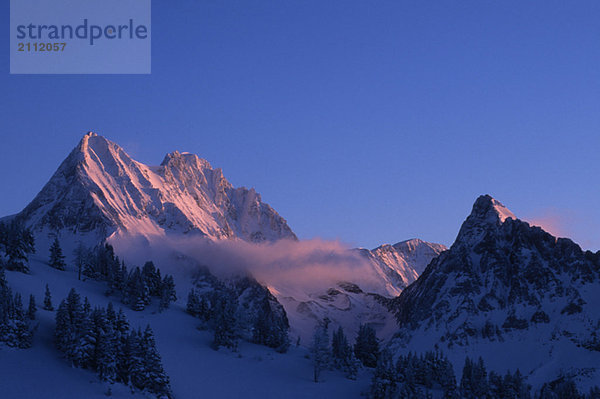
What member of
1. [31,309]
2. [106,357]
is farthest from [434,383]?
[31,309]

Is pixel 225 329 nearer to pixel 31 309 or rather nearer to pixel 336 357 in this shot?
pixel 336 357

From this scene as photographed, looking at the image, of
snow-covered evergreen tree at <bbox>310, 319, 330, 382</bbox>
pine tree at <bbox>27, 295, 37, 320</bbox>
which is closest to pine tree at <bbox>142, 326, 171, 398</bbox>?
pine tree at <bbox>27, 295, 37, 320</bbox>

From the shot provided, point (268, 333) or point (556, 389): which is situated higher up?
point (268, 333)

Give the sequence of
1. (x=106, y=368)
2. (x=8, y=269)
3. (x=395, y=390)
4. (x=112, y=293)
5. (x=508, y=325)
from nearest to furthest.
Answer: (x=106, y=368)
(x=395, y=390)
(x=8, y=269)
(x=112, y=293)
(x=508, y=325)

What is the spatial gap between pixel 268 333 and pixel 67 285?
4577 cm

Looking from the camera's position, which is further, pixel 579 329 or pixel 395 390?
pixel 579 329

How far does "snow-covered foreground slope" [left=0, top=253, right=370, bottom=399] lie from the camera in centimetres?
10150

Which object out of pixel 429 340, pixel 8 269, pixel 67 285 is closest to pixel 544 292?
pixel 429 340

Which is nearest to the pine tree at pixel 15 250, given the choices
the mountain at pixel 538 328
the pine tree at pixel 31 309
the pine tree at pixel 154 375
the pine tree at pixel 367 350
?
the pine tree at pixel 31 309

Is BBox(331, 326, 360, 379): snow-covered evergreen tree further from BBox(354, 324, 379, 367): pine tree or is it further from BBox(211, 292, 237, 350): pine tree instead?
BBox(211, 292, 237, 350): pine tree

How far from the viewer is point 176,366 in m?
130

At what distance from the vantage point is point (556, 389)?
151m

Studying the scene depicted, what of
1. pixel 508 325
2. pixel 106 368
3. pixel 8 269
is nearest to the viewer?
pixel 106 368

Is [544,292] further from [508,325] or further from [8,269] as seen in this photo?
[8,269]
